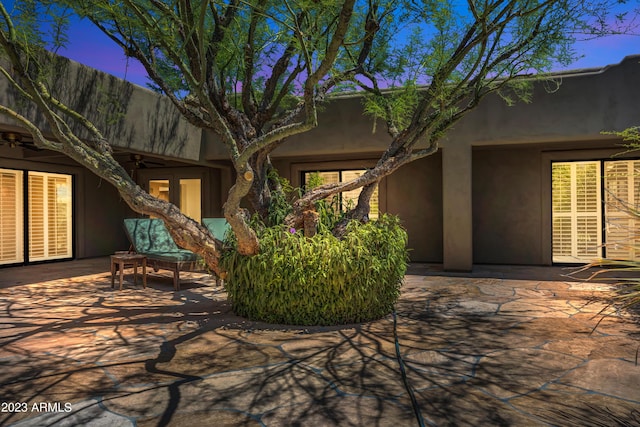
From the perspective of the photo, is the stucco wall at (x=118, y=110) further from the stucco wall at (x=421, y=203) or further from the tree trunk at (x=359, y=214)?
the stucco wall at (x=421, y=203)

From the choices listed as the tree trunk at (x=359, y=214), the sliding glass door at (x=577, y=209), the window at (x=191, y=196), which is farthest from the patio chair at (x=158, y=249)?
the sliding glass door at (x=577, y=209)

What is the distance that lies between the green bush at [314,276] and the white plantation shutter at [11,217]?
7.45 metres

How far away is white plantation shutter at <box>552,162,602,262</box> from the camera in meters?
9.59

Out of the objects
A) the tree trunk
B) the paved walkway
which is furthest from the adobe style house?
the tree trunk

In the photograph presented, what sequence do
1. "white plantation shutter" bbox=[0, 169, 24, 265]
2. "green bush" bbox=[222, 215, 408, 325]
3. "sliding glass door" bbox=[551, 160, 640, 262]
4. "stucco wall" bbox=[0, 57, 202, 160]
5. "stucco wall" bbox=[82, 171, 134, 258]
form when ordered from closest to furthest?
"green bush" bbox=[222, 215, 408, 325]
"stucco wall" bbox=[0, 57, 202, 160]
"white plantation shutter" bbox=[0, 169, 24, 265]
"sliding glass door" bbox=[551, 160, 640, 262]
"stucco wall" bbox=[82, 171, 134, 258]

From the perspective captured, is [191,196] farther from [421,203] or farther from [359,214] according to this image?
[359,214]

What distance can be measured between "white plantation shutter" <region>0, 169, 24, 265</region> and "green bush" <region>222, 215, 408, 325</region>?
24.4ft

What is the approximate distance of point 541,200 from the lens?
30.2 feet

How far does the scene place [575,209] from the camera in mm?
9688

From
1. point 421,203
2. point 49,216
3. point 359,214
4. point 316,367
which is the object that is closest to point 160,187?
point 49,216

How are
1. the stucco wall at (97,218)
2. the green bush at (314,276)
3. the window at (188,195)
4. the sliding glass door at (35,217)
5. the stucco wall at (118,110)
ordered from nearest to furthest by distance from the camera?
the green bush at (314,276) < the stucco wall at (118,110) < the sliding glass door at (35,217) < the stucco wall at (97,218) < the window at (188,195)

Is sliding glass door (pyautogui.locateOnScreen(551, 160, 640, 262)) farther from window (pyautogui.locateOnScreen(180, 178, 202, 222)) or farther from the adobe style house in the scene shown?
window (pyautogui.locateOnScreen(180, 178, 202, 222))

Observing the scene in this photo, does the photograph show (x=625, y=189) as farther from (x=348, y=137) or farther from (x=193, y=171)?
(x=193, y=171)

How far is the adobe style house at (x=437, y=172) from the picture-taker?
24.7ft
